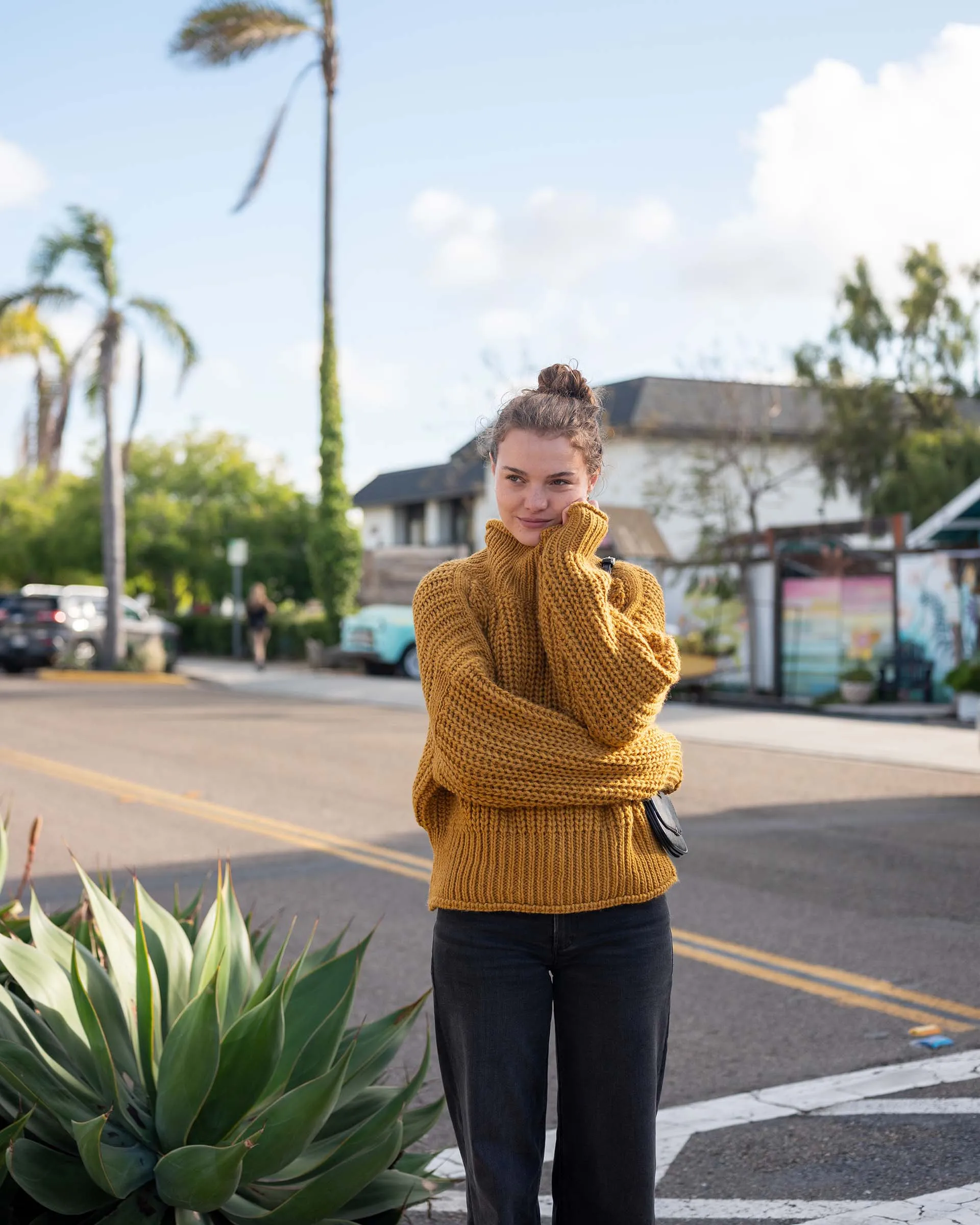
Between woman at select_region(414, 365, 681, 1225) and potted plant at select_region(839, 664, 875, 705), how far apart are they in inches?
687

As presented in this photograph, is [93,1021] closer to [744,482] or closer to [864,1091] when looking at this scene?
[864,1091]

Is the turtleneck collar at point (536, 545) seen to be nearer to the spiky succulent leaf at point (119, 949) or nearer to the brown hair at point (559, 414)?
the brown hair at point (559, 414)

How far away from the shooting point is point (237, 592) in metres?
31.4

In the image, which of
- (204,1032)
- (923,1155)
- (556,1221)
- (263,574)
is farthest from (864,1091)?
(263,574)

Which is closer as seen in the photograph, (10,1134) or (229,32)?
(10,1134)

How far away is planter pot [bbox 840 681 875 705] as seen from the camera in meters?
19.5

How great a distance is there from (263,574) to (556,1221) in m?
40.4

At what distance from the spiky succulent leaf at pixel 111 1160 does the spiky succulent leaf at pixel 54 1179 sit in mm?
32

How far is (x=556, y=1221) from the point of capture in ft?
8.90

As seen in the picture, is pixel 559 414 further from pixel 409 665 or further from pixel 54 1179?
pixel 409 665

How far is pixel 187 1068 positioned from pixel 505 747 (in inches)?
41.6

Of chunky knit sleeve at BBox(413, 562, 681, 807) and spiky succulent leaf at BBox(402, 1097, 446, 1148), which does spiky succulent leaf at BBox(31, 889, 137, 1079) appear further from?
chunky knit sleeve at BBox(413, 562, 681, 807)

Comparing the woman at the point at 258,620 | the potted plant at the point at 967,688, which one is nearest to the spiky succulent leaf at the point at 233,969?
the potted plant at the point at 967,688

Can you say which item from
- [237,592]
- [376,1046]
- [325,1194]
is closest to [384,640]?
[237,592]
